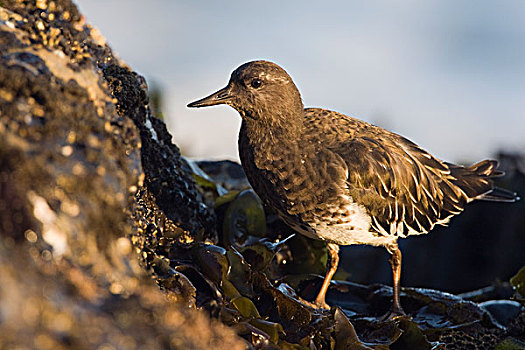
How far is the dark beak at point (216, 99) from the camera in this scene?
3238 millimetres

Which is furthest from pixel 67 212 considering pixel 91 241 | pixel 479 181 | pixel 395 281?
pixel 479 181

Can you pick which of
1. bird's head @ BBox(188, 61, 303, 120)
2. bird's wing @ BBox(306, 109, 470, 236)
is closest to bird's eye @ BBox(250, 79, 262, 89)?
bird's head @ BBox(188, 61, 303, 120)

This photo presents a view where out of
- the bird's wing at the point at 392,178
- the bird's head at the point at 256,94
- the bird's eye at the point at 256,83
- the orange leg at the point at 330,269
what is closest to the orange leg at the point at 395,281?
the bird's wing at the point at 392,178

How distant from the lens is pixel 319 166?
3168 millimetres

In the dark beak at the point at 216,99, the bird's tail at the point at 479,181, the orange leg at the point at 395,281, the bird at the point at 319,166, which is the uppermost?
the dark beak at the point at 216,99

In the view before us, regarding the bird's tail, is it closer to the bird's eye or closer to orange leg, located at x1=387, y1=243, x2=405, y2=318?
orange leg, located at x1=387, y1=243, x2=405, y2=318

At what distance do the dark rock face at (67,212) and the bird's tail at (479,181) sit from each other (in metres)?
3.19

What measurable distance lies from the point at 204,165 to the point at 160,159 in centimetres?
163

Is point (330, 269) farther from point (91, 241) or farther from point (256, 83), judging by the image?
point (91, 241)

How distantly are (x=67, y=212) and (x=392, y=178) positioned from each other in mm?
2576

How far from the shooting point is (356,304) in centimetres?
367

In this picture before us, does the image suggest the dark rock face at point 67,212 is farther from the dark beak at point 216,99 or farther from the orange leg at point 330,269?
the orange leg at point 330,269

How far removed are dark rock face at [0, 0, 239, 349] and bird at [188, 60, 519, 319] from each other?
63.6 inches

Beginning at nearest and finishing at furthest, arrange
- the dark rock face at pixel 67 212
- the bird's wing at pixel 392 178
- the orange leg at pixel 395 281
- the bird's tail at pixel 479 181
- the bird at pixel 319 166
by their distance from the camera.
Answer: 1. the dark rock face at pixel 67 212
2. the bird at pixel 319 166
3. the bird's wing at pixel 392 178
4. the orange leg at pixel 395 281
5. the bird's tail at pixel 479 181
